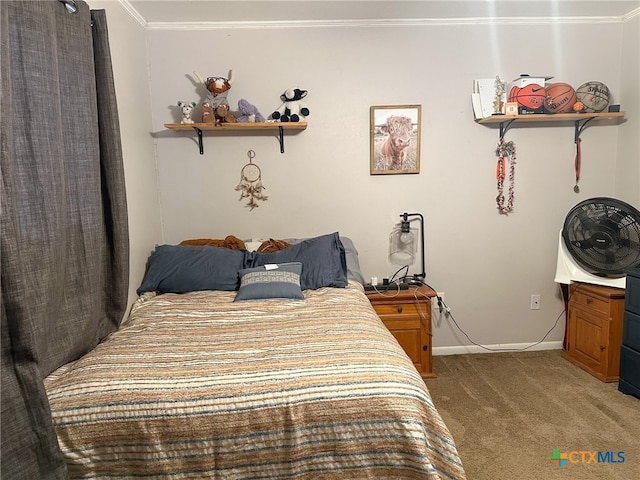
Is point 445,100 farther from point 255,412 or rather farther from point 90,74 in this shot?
point 255,412

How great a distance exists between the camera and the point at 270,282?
260 centimetres

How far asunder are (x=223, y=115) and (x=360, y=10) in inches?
44.3

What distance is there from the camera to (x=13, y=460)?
4.52 ft

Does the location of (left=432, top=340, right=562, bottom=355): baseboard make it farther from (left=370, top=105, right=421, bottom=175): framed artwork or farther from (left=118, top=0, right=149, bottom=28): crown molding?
(left=118, top=0, right=149, bottom=28): crown molding

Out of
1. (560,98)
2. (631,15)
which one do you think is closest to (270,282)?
(560,98)

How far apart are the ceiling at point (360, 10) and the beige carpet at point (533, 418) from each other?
2.41 meters

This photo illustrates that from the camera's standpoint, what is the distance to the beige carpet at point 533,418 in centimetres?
201

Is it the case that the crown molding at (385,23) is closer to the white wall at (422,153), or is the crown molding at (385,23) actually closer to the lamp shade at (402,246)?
the white wall at (422,153)

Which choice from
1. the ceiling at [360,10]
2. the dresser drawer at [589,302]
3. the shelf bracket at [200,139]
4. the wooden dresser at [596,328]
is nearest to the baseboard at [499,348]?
the wooden dresser at [596,328]

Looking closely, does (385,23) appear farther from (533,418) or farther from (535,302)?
(533,418)

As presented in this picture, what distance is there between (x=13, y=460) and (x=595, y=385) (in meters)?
3.01

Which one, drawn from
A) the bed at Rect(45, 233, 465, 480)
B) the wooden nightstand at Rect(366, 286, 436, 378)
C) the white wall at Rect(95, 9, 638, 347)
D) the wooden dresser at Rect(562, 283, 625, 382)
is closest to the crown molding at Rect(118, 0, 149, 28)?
the white wall at Rect(95, 9, 638, 347)

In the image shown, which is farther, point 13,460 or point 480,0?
point 480,0

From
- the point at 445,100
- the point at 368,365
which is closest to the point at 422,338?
the point at 368,365
